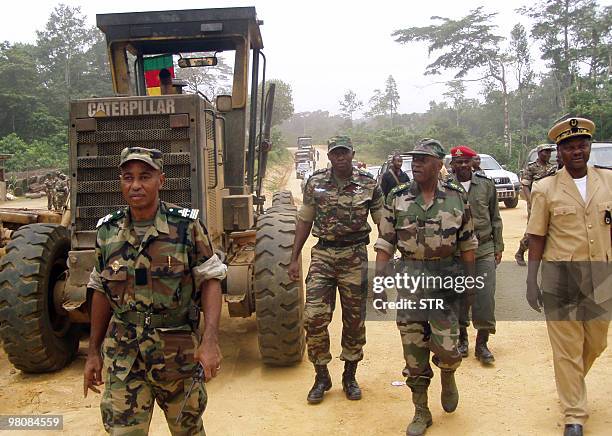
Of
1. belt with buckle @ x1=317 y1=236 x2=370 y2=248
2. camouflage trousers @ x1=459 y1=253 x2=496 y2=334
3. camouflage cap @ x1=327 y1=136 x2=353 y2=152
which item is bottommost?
camouflage trousers @ x1=459 y1=253 x2=496 y2=334

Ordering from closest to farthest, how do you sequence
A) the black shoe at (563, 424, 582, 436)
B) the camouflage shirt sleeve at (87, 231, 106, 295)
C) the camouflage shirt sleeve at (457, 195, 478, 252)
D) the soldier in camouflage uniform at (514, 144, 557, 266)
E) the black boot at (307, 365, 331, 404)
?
the camouflage shirt sleeve at (87, 231, 106, 295) → the black shoe at (563, 424, 582, 436) → the camouflage shirt sleeve at (457, 195, 478, 252) → the black boot at (307, 365, 331, 404) → the soldier in camouflage uniform at (514, 144, 557, 266)

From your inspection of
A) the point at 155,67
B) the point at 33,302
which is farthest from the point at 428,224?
the point at 155,67

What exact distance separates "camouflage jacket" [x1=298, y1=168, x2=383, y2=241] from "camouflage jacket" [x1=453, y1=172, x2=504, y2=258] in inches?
42.1

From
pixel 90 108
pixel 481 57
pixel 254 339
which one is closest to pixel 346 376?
pixel 254 339

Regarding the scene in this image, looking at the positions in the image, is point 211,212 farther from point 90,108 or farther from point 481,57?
point 481,57

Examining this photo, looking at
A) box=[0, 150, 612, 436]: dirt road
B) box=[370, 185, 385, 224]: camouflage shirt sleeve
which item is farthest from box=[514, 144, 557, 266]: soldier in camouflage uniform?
box=[370, 185, 385, 224]: camouflage shirt sleeve

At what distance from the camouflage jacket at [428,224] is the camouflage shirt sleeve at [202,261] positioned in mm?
1501

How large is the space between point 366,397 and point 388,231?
4.24ft

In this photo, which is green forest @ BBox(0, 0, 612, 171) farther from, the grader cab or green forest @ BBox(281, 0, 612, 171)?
the grader cab

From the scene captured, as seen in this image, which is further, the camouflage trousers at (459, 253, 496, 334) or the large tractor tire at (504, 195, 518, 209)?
the large tractor tire at (504, 195, 518, 209)

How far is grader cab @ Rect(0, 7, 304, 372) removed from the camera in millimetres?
4859

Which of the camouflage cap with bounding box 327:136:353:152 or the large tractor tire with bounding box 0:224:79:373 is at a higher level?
the camouflage cap with bounding box 327:136:353:152

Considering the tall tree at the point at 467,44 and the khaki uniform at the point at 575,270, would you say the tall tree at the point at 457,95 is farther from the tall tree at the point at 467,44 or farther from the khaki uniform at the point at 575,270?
the khaki uniform at the point at 575,270

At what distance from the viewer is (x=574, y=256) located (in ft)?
12.1
